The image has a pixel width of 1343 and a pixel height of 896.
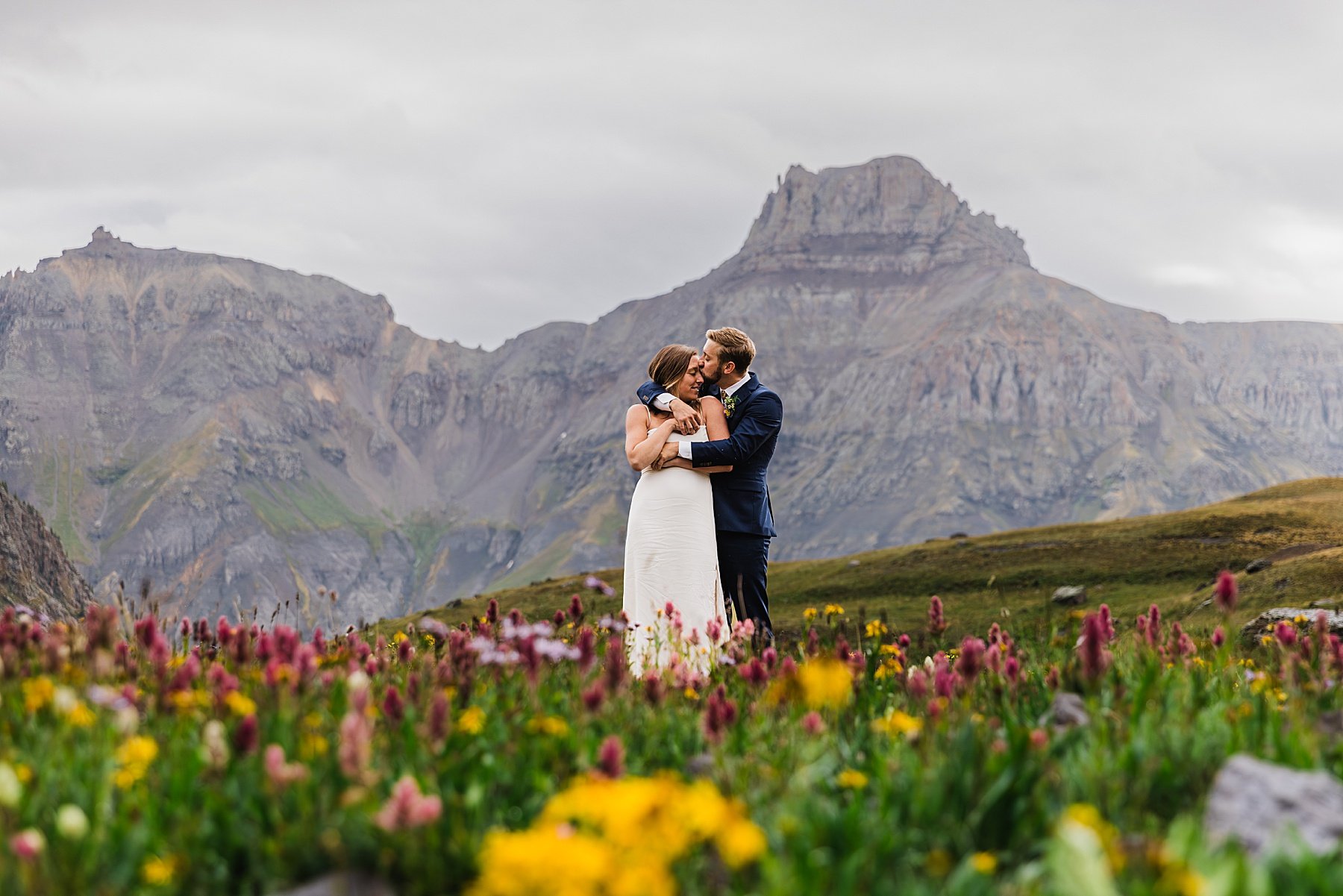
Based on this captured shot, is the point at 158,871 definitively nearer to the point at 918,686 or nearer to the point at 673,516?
the point at 918,686

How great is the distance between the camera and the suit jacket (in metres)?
13.2

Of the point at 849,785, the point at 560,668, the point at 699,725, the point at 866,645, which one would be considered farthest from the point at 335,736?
the point at 866,645

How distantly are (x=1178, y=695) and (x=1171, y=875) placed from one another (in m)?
3.92

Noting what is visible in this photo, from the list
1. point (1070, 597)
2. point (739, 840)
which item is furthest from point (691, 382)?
point (1070, 597)

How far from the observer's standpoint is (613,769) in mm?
4844

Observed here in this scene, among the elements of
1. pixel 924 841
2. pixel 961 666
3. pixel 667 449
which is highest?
pixel 667 449

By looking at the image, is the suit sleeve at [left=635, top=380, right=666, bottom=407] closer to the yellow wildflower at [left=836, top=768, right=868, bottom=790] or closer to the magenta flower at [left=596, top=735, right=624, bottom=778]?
the yellow wildflower at [left=836, top=768, right=868, bottom=790]

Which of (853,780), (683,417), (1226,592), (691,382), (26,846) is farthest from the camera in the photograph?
(691,382)

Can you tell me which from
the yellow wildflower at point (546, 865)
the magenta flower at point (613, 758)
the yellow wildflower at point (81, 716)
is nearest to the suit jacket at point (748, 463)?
the yellow wildflower at point (81, 716)

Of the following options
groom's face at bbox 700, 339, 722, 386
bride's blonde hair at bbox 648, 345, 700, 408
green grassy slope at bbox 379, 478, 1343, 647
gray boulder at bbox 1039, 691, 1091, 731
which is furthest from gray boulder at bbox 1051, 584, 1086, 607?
gray boulder at bbox 1039, 691, 1091, 731

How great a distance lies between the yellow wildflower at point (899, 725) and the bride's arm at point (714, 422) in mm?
6458

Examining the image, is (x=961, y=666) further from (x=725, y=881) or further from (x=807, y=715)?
(x=725, y=881)

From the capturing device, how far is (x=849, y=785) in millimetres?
5816

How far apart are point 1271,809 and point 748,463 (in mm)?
9194
